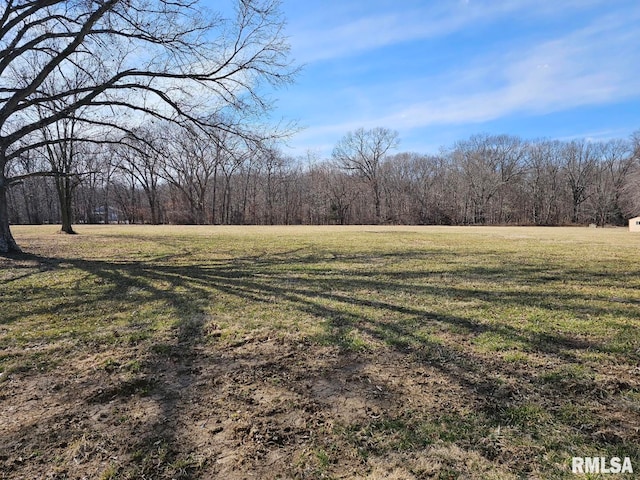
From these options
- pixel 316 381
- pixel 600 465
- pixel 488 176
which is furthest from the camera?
pixel 488 176

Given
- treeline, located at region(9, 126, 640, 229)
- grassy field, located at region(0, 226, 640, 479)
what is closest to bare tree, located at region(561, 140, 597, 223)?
treeline, located at region(9, 126, 640, 229)

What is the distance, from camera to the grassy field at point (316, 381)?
2.08 metres

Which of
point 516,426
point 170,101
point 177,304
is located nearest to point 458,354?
point 516,426

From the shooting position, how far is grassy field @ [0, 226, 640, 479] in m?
2.08

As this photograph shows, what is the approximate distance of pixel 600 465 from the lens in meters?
2.02

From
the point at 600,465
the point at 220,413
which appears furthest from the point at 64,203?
the point at 600,465

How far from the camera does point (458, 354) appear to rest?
3.53 metres

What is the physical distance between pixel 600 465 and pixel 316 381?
1895mm

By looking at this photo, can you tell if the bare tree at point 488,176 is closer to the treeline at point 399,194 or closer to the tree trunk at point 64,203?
the treeline at point 399,194

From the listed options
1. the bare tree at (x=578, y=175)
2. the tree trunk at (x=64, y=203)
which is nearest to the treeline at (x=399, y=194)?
the bare tree at (x=578, y=175)

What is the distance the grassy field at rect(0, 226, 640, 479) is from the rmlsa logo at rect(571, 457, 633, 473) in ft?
0.14

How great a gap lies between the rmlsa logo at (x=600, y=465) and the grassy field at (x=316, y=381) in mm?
44

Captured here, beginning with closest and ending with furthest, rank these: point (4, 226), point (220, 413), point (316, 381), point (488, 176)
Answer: point (220, 413)
point (316, 381)
point (4, 226)
point (488, 176)

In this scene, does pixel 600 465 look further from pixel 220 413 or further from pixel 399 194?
pixel 399 194
